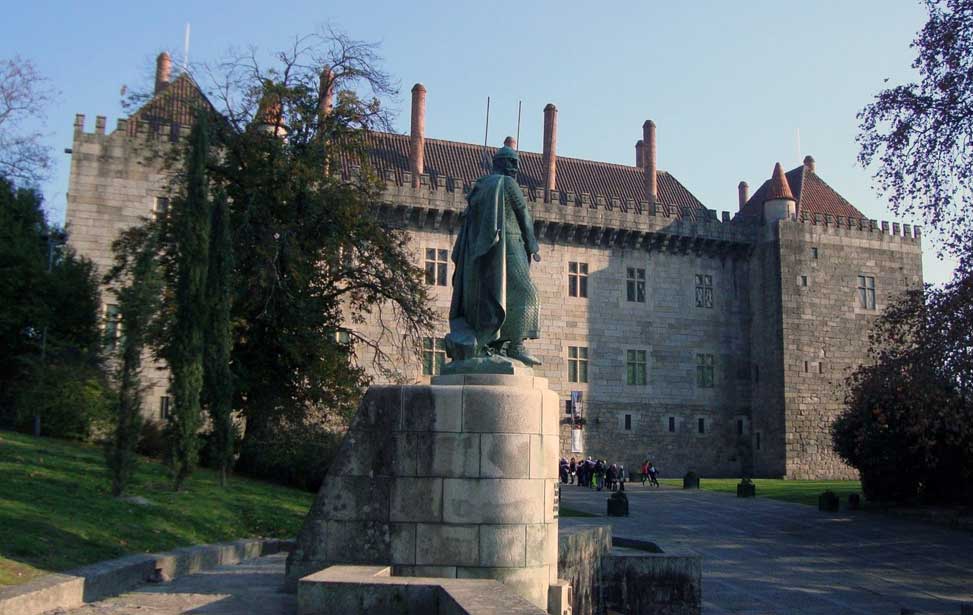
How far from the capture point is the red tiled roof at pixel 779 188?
1772 inches

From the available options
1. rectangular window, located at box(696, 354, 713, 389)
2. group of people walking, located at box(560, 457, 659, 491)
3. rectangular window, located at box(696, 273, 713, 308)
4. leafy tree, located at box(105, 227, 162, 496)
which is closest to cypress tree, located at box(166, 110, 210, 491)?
leafy tree, located at box(105, 227, 162, 496)

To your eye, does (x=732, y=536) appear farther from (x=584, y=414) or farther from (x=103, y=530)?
(x=584, y=414)

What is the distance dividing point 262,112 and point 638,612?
57.6 feet

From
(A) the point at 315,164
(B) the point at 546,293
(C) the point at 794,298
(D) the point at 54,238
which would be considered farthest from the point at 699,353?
(D) the point at 54,238

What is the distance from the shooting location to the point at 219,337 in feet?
56.0

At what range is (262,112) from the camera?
23766mm

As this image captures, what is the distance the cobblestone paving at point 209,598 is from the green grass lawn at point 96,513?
0.76m

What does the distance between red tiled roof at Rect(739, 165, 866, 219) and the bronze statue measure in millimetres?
39465

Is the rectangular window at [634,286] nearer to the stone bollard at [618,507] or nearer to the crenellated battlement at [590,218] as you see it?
the crenellated battlement at [590,218]

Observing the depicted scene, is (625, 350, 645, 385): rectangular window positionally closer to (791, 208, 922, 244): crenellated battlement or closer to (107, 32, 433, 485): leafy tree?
(791, 208, 922, 244): crenellated battlement

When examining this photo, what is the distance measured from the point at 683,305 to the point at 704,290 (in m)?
1.52

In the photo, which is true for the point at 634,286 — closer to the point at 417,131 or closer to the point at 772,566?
the point at 417,131

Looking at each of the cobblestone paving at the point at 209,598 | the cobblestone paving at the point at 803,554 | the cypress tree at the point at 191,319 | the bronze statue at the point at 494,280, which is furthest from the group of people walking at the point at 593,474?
the bronze statue at the point at 494,280

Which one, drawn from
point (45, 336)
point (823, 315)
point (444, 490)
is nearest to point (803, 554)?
point (444, 490)
